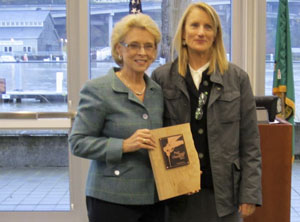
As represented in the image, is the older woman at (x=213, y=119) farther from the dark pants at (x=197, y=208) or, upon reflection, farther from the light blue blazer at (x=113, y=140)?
the light blue blazer at (x=113, y=140)

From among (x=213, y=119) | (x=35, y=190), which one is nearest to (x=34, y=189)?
(x=35, y=190)

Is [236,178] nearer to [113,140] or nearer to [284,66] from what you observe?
[113,140]

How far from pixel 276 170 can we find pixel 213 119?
0.98 meters

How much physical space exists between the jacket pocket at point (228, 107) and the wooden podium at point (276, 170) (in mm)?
796

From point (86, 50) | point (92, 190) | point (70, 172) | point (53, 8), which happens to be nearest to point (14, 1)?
point (53, 8)

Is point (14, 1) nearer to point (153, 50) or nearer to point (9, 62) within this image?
A: point (9, 62)

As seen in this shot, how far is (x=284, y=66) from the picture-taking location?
309 cm

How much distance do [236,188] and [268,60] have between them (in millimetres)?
1831

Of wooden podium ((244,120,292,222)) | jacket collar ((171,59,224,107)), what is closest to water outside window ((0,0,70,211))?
wooden podium ((244,120,292,222))

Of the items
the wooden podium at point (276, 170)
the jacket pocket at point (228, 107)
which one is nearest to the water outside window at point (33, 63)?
the wooden podium at point (276, 170)

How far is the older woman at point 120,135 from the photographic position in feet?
4.95

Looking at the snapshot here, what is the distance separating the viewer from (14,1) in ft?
10.5

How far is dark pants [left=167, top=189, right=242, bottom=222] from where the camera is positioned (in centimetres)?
172

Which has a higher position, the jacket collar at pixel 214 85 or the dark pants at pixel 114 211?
the jacket collar at pixel 214 85
